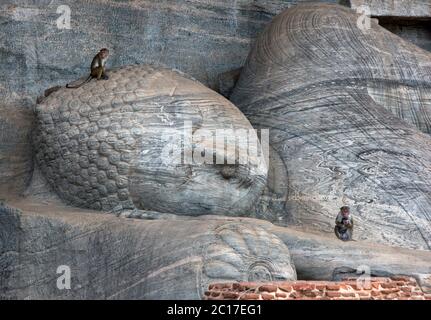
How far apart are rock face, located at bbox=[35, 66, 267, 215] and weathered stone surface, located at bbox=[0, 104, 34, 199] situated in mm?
355

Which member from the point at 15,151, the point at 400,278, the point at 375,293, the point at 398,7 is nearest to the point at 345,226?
the point at 400,278

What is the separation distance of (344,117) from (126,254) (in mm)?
1886

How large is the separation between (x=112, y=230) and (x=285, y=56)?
1.88m

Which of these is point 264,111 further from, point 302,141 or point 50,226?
point 50,226

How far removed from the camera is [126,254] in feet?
16.3

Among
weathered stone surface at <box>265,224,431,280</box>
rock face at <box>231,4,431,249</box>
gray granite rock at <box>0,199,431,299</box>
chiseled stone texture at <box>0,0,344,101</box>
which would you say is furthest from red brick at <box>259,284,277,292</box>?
chiseled stone texture at <box>0,0,344,101</box>

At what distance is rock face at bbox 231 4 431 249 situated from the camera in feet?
20.0

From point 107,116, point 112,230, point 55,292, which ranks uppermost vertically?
point 107,116

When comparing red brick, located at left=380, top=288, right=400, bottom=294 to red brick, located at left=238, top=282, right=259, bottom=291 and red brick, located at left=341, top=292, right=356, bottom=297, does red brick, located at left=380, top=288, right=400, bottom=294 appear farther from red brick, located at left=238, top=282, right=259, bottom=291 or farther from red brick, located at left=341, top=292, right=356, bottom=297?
red brick, located at left=238, top=282, right=259, bottom=291

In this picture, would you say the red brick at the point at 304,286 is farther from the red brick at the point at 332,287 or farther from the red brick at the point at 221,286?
the red brick at the point at 221,286

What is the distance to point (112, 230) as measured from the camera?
16.8ft

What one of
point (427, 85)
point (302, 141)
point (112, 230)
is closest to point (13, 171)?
point (112, 230)

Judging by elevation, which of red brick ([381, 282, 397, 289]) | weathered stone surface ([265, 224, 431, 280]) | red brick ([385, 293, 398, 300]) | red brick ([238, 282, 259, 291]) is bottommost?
weathered stone surface ([265, 224, 431, 280])

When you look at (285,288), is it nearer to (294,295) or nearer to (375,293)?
(294,295)
